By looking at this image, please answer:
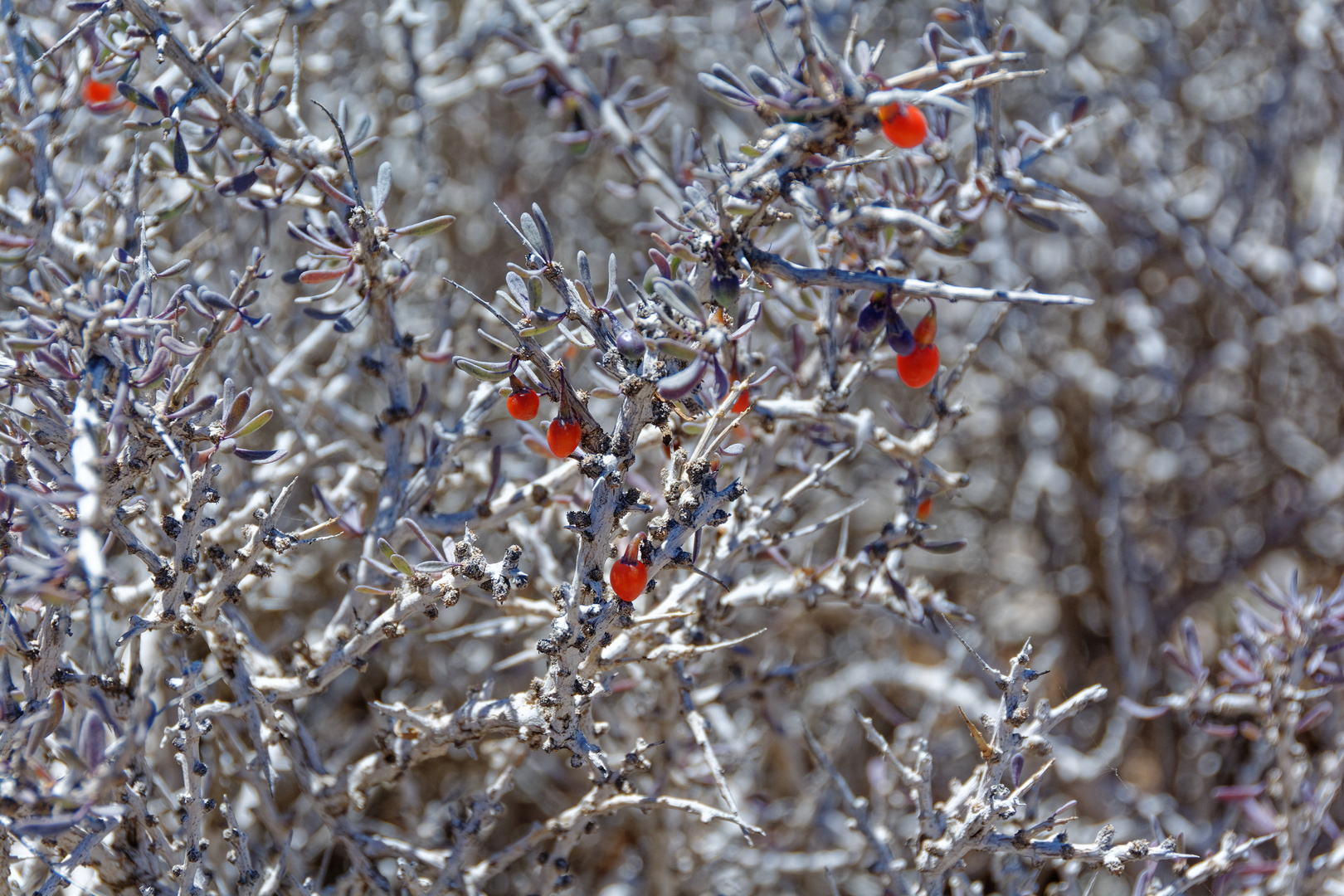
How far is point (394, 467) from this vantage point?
1767 millimetres

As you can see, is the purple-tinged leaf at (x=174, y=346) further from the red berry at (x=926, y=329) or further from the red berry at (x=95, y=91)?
the red berry at (x=926, y=329)

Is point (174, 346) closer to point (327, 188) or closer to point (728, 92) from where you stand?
point (327, 188)

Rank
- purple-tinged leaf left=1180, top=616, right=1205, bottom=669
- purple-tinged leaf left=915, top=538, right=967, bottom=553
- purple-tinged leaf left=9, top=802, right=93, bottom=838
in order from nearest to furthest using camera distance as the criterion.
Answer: purple-tinged leaf left=9, top=802, right=93, bottom=838
purple-tinged leaf left=915, top=538, right=967, bottom=553
purple-tinged leaf left=1180, top=616, right=1205, bottom=669

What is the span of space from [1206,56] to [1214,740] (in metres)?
2.79

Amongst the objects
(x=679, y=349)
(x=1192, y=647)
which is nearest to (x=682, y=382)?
(x=679, y=349)

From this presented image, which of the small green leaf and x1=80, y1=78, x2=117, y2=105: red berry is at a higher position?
x1=80, y1=78, x2=117, y2=105: red berry

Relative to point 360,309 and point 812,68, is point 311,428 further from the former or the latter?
point 812,68

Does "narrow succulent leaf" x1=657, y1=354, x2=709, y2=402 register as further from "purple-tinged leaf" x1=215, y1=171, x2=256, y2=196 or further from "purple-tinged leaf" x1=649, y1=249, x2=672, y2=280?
"purple-tinged leaf" x1=215, y1=171, x2=256, y2=196

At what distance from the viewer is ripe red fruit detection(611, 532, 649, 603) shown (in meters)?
1.30

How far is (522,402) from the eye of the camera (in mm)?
1376

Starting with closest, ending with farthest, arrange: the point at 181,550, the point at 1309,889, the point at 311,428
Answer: the point at 181,550
the point at 1309,889
the point at 311,428

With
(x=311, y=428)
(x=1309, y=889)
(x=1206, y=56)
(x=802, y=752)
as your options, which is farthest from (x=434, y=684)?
(x=1206, y=56)

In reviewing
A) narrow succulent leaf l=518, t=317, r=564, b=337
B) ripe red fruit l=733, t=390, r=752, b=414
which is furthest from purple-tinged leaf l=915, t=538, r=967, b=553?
narrow succulent leaf l=518, t=317, r=564, b=337

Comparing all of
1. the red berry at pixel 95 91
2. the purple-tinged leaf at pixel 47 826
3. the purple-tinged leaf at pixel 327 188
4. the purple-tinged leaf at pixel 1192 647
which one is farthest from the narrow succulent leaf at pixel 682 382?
the red berry at pixel 95 91
